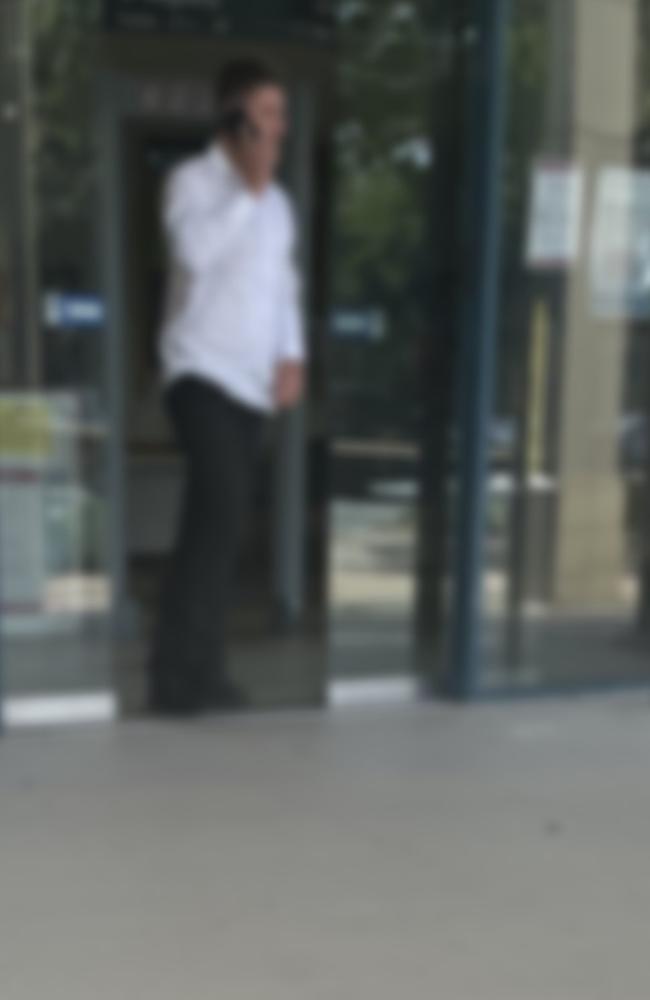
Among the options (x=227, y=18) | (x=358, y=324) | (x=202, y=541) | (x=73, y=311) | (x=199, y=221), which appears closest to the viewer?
(x=199, y=221)

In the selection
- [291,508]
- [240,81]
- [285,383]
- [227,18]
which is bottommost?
[291,508]

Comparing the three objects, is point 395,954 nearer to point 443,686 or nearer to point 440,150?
point 443,686

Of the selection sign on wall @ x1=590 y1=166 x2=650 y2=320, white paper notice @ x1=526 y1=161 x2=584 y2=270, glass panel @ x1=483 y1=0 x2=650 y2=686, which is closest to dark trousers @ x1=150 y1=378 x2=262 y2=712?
glass panel @ x1=483 y1=0 x2=650 y2=686

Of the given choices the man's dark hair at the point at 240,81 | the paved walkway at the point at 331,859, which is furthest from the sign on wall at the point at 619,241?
the paved walkway at the point at 331,859

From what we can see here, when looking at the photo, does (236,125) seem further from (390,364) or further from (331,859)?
(331,859)

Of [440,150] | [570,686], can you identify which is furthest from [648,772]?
[440,150]

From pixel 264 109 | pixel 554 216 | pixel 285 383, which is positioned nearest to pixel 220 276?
pixel 285 383

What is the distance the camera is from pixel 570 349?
416 centimetres

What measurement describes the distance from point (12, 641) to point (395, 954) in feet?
6.65

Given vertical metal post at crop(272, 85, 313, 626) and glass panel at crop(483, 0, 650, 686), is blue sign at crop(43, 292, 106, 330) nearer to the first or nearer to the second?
vertical metal post at crop(272, 85, 313, 626)

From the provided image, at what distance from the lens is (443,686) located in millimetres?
4117

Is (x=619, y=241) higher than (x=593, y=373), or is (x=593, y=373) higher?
(x=619, y=241)

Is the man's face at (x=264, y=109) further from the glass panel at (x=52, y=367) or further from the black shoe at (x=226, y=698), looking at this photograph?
the black shoe at (x=226, y=698)

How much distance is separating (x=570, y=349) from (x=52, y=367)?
182 cm
